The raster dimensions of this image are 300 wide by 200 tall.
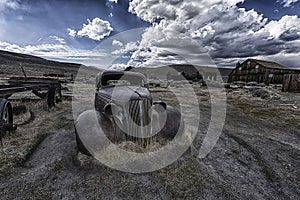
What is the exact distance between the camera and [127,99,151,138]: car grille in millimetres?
4070

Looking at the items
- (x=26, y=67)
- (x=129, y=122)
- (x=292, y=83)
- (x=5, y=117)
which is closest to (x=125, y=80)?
(x=129, y=122)

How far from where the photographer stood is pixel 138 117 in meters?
4.07

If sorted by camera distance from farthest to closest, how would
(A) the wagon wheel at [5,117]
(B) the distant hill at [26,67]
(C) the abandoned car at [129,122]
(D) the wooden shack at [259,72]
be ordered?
(B) the distant hill at [26,67]
(D) the wooden shack at [259,72]
(A) the wagon wheel at [5,117]
(C) the abandoned car at [129,122]

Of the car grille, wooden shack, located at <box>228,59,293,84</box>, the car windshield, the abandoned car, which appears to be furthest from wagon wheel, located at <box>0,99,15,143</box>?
wooden shack, located at <box>228,59,293,84</box>

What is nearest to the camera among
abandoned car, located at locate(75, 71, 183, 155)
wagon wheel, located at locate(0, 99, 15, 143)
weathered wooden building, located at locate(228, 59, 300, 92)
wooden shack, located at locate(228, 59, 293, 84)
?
abandoned car, located at locate(75, 71, 183, 155)

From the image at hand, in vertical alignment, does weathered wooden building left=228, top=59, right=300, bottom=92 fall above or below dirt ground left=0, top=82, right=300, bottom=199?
above

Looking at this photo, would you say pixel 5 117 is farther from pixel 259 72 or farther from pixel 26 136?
pixel 259 72

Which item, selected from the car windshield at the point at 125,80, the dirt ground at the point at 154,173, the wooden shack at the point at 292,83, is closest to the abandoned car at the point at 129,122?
the dirt ground at the point at 154,173

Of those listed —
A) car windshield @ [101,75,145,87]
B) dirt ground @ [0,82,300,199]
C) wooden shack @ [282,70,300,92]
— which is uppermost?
car windshield @ [101,75,145,87]

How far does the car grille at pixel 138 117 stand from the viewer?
407 centimetres

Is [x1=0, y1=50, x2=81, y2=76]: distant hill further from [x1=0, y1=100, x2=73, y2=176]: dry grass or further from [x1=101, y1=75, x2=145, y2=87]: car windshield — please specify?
[x1=101, y1=75, x2=145, y2=87]: car windshield

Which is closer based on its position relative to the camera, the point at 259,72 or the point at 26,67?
the point at 259,72

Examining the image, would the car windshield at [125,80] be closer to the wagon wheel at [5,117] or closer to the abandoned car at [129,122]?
the abandoned car at [129,122]

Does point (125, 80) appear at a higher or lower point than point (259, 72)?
lower
